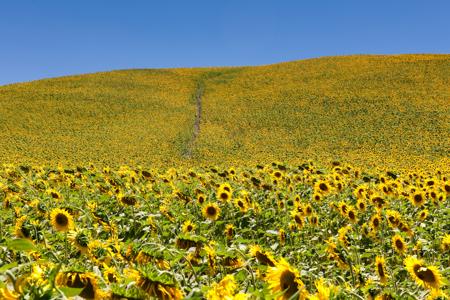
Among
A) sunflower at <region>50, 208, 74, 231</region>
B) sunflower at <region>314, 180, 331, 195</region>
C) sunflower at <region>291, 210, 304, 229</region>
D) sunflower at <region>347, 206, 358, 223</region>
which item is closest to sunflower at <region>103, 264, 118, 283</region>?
sunflower at <region>50, 208, 74, 231</region>

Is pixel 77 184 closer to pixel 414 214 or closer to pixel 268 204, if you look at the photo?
pixel 268 204

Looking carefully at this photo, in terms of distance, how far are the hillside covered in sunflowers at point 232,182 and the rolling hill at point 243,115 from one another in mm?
271

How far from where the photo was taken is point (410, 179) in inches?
512

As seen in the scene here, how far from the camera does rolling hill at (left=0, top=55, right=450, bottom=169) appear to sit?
35.4m

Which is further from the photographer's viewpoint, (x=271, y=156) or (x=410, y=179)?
(x=271, y=156)

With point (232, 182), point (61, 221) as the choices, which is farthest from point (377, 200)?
point (61, 221)

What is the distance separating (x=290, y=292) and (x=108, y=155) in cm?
3480

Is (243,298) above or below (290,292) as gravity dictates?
above

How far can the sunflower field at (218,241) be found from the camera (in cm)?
178

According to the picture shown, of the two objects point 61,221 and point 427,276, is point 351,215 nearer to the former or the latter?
point 427,276

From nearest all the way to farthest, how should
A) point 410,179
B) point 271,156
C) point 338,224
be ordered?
point 338,224
point 410,179
point 271,156

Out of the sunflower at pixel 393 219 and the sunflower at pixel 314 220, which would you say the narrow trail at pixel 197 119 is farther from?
the sunflower at pixel 393 219

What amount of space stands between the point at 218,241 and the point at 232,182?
5.25m

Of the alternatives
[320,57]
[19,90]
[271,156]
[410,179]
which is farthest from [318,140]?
[19,90]
